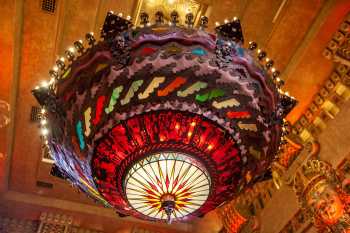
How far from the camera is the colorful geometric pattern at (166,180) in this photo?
330 cm

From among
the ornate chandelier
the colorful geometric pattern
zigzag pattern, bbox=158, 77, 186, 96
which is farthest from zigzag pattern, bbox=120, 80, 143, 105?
the colorful geometric pattern

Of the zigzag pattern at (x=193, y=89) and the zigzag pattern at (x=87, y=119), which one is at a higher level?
the zigzag pattern at (x=193, y=89)

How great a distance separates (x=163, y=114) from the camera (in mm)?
3080

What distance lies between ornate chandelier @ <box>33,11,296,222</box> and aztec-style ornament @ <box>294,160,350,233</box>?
2.24 meters

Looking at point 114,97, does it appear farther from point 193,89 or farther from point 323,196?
point 323,196

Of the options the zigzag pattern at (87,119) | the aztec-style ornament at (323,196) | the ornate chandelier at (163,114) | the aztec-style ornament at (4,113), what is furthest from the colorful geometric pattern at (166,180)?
the aztec-style ornament at (4,113)

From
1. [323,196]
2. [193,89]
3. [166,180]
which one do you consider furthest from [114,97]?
[323,196]

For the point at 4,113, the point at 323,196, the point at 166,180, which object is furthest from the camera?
the point at 4,113

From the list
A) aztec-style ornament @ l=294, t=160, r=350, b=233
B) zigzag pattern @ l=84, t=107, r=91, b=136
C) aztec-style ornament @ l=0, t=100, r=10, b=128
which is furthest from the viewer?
aztec-style ornament @ l=0, t=100, r=10, b=128

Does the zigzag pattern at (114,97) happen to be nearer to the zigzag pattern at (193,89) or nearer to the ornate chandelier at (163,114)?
the ornate chandelier at (163,114)

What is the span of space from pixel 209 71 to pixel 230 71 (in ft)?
0.68

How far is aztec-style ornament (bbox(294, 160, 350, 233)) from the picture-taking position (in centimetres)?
519

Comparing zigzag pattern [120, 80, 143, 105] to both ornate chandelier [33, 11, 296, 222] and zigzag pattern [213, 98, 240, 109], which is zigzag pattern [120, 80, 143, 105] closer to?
ornate chandelier [33, 11, 296, 222]

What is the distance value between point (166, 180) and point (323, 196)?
120 inches
